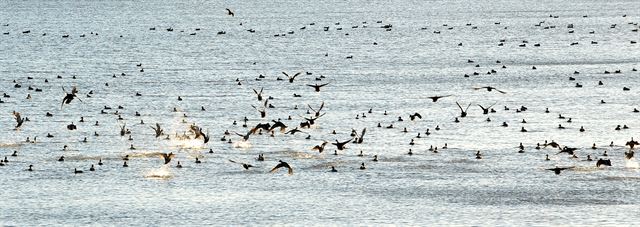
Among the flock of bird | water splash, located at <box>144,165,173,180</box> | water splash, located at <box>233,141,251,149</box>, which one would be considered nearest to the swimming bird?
the flock of bird

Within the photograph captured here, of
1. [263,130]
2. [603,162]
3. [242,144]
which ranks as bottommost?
[603,162]

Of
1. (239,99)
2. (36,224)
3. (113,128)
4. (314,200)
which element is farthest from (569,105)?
(36,224)

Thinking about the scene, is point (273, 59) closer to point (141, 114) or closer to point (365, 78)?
point (365, 78)

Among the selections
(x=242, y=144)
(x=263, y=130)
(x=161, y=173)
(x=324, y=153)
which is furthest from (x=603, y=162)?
(x=263, y=130)

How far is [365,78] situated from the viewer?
532 ft

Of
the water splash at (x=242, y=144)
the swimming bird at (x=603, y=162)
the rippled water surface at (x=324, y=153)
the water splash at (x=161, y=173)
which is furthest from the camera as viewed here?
the water splash at (x=242, y=144)

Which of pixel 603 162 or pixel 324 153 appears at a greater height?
pixel 324 153

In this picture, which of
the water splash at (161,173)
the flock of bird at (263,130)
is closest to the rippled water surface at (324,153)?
the water splash at (161,173)

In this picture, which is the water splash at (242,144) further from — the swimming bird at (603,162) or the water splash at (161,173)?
the swimming bird at (603,162)

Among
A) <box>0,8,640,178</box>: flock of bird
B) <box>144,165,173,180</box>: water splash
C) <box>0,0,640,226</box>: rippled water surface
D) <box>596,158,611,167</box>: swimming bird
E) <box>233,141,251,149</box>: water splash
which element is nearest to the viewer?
<box>0,0,640,226</box>: rippled water surface

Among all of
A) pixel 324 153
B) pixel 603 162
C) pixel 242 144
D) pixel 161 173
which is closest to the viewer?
pixel 603 162

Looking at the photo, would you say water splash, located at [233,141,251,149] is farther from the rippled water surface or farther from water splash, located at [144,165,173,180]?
water splash, located at [144,165,173,180]

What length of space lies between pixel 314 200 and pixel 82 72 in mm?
100216

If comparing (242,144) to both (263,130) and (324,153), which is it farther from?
(263,130)
